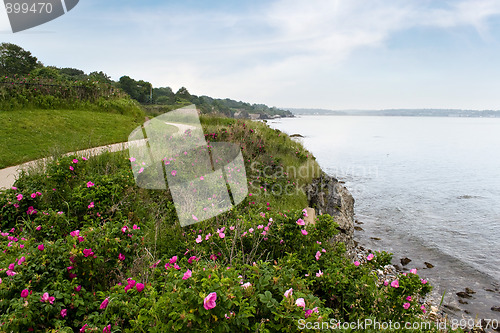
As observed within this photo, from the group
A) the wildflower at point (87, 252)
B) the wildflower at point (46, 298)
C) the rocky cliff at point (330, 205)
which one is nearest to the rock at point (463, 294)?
the rocky cliff at point (330, 205)

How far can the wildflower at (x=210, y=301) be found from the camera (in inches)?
65.1

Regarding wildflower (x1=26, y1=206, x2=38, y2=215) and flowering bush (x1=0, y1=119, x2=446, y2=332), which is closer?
flowering bush (x1=0, y1=119, x2=446, y2=332)

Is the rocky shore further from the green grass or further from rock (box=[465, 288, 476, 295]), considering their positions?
the green grass

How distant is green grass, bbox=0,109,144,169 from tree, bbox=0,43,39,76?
1326 inches

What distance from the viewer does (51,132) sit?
413 inches

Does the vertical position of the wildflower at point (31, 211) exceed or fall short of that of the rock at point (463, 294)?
it exceeds it

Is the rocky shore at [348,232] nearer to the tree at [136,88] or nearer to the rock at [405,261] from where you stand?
the rock at [405,261]

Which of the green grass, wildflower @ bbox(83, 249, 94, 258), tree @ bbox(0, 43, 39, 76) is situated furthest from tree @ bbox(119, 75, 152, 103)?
wildflower @ bbox(83, 249, 94, 258)

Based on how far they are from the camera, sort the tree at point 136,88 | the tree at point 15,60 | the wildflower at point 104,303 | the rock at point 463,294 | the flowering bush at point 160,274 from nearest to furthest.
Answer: the flowering bush at point 160,274, the wildflower at point 104,303, the rock at point 463,294, the tree at point 15,60, the tree at point 136,88

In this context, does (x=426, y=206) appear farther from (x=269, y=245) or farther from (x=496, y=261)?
(x=269, y=245)

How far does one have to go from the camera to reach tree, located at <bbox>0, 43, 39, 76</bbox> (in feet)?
120

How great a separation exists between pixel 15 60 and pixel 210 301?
166ft

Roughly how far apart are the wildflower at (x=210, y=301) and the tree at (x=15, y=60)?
4750cm

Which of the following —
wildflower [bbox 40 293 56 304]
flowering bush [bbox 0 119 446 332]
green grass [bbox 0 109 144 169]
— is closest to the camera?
flowering bush [bbox 0 119 446 332]
